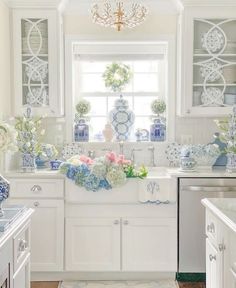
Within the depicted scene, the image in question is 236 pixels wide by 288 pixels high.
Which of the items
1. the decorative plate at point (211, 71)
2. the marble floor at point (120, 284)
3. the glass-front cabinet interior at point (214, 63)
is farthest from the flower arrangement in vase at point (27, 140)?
the decorative plate at point (211, 71)

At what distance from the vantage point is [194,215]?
3.93 meters

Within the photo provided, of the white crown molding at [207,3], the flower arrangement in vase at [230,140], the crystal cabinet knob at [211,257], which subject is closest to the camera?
the crystal cabinet knob at [211,257]

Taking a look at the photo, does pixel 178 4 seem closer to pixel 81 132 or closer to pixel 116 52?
pixel 116 52

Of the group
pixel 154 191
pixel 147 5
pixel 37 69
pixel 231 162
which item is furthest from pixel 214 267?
pixel 147 5

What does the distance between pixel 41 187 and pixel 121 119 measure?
1081mm

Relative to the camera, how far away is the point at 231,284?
6.98 feet

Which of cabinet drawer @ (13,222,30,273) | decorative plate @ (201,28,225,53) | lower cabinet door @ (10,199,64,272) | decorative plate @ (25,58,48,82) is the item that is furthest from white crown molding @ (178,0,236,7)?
cabinet drawer @ (13,222,30,273)

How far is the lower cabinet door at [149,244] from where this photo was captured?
3.93m

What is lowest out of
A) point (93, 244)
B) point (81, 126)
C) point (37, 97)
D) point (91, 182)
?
point (93, 244)

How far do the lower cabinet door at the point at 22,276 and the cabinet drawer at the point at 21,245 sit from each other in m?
0.03

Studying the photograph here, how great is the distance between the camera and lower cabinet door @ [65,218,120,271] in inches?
155

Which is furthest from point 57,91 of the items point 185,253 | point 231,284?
point 231,284

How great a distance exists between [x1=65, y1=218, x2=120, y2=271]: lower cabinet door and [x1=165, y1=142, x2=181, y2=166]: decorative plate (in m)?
0.92

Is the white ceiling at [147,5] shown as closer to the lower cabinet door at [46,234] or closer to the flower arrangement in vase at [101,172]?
the flower arrangement in vase at [101,172]
